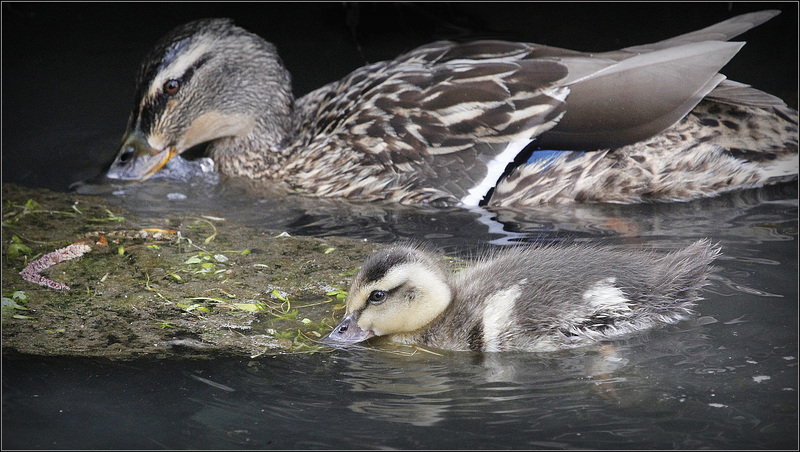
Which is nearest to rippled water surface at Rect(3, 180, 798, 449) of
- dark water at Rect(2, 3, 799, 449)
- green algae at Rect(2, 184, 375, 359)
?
dark water at Rect(2, 3, 799, 449)

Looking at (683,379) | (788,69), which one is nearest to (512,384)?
(683,379)

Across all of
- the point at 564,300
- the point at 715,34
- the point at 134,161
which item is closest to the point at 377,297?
the point at 564,300

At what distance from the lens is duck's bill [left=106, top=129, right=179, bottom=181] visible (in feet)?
19.9

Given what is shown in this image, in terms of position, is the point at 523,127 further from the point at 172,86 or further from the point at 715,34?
the point at 172,86

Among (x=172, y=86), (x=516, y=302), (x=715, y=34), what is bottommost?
(x=516, y=302)

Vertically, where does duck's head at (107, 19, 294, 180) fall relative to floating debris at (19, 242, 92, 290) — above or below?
above

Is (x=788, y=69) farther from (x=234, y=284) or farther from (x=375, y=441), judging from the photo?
(x=375, y=441)

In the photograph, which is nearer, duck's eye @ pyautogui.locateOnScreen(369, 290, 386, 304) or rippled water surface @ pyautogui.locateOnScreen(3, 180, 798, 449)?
rippled water surface @ pyautogui.locateOnScreen(3, 180, 798, 449)

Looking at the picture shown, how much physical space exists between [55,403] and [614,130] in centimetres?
347

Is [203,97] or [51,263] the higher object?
[203,97]

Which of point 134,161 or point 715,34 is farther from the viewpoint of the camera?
point 134,161

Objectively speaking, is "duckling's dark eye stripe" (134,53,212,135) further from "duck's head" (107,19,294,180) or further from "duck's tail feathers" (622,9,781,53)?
"duck's tail feathers" (622,9,781,53)

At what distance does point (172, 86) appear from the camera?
6.10m

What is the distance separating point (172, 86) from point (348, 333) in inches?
113
